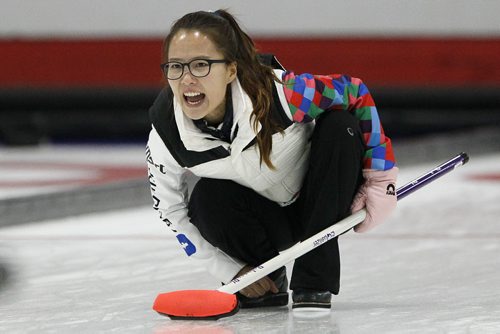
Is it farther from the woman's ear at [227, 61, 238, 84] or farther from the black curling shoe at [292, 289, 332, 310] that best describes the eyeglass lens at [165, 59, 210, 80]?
the black curling shoe at [292, 289, 332, 310]

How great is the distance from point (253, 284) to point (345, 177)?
0.25 metres

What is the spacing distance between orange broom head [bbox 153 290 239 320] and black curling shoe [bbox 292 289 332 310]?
0.11 metres

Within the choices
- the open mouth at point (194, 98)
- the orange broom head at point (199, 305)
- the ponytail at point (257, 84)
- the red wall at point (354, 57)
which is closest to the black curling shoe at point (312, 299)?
the orange broom head at point (199, 305)

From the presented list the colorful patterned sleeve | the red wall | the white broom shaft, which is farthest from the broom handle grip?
the red wall

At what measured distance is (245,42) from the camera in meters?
1.71

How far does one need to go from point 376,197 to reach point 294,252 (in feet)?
0.56

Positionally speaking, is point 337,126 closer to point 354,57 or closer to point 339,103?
point 339,103

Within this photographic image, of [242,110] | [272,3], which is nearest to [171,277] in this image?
[242,110]

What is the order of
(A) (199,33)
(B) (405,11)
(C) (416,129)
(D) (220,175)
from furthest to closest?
1. (C) (416,129)
2. (B) (405,11)
3. (D) (220,175)
4. (A) (199,33)

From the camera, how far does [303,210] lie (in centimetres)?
185

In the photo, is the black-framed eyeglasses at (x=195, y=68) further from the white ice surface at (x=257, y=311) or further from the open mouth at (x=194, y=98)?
the white ice surface at (x=257, y=311)

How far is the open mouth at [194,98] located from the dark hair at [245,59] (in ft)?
0.24

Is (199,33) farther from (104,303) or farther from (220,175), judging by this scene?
(104,303)

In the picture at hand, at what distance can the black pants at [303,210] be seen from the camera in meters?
1.76
